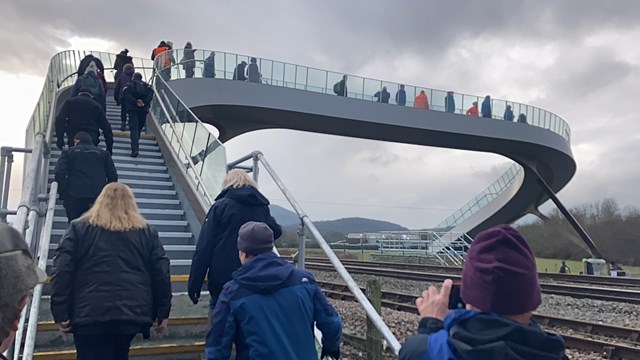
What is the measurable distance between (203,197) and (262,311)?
4.93 metres

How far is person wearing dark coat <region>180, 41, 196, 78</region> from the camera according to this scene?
23281 millimetres

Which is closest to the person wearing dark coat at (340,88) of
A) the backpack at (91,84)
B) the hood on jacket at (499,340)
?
the backpack at (91,84)

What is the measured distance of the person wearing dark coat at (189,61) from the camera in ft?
76.4

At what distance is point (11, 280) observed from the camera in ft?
4.97

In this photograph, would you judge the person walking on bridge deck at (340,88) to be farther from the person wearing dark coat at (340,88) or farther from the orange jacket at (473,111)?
the orange jacket at (473,111)

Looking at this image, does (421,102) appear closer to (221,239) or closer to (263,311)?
(221,239)

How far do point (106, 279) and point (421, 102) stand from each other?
1071 inches

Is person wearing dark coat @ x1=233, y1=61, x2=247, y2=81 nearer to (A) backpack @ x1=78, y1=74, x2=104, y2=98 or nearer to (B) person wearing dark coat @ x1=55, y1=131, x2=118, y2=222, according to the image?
Result: (A) backpack @ x1=78, y1=74, x2=104, y2=98

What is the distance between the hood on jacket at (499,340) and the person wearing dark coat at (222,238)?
97.3 inches

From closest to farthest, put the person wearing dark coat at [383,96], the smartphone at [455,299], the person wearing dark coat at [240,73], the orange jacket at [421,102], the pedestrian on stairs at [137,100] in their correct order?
the smartphone at [455,299] → the pedestrian on stairs at [137,100] → the person wearing dark coat at [240,73] → the person wearing dark coat at [383,96] → the orange jacket at [421,102]

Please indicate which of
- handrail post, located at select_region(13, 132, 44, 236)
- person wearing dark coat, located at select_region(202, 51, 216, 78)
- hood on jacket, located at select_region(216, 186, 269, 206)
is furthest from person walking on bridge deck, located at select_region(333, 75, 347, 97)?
hood on jacket, located at select_region(216, 186, 269, 206)

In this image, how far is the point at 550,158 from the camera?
34.8 meters

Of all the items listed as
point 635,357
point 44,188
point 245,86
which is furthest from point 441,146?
point 44,188

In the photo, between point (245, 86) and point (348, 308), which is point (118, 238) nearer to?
point (348, 308)
